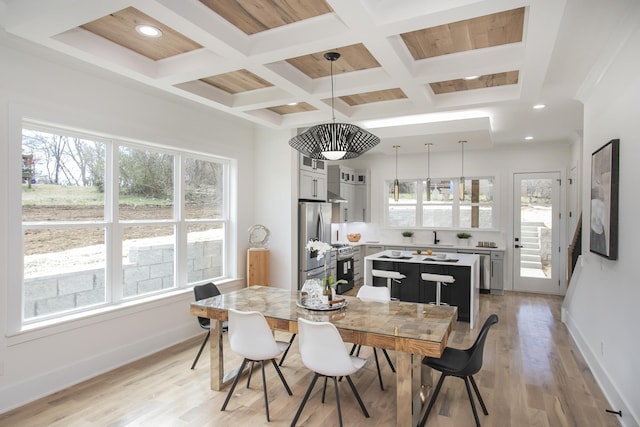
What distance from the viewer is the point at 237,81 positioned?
3.68 meters

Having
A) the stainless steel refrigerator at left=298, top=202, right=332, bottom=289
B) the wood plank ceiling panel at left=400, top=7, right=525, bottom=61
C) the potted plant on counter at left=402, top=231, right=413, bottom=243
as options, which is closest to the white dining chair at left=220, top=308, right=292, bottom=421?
the wood plank ceiling panel at left=400, top=7, right=525, bottom=61

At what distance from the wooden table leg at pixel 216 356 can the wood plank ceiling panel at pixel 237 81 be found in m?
2.24

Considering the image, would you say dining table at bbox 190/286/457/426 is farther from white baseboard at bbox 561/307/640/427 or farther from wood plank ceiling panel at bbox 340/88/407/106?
wood plank ceiling panel at bbox 340/88/407/106

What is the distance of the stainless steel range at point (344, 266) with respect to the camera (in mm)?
6801

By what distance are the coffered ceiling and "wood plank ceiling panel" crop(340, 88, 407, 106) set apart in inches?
0.8

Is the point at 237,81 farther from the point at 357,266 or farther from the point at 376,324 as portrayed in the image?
the point at 357,266

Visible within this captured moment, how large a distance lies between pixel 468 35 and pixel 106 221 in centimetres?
366

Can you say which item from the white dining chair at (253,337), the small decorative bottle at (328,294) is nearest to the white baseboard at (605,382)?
the small decorative bottle at (328,294)

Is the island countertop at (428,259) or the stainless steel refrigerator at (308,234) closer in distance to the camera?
the island countertop at (428,259)

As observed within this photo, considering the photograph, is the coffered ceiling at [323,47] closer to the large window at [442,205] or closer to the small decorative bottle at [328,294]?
the small decorative bottle at [328,294]

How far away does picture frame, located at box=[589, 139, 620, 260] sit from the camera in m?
2.90

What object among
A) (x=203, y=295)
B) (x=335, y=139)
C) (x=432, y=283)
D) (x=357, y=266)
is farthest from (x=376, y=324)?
(x=357, y=266)

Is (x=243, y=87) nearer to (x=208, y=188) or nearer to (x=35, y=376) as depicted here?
(x=208, y=188)

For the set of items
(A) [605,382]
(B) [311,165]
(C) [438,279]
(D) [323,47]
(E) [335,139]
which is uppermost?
(D) [323,47]
